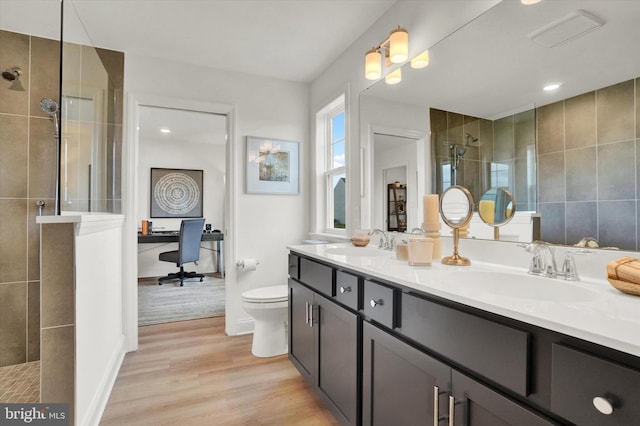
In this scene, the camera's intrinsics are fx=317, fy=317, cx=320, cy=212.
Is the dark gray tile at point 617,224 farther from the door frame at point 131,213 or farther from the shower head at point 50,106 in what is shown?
the shower head at point 50,106

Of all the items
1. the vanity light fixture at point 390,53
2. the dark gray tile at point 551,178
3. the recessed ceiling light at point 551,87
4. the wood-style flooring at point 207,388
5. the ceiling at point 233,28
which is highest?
the ceiling at point 233,28

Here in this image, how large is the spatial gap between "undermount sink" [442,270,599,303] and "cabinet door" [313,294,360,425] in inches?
19.1

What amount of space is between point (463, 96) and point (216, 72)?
2224 millimetres

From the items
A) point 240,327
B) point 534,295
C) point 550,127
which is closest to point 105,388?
point 240,327

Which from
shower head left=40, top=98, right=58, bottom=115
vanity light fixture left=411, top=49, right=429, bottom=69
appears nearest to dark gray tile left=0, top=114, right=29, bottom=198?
shower head left=40, top=98, right=58, bottom=115

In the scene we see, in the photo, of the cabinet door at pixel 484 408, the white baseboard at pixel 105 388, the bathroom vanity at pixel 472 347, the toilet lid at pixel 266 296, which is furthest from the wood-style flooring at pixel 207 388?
the cabinet door at pixel 484 408

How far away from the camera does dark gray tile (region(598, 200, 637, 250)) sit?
991mm

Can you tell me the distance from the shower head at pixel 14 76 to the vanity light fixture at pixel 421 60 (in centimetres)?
276

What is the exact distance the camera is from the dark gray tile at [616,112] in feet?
3.24

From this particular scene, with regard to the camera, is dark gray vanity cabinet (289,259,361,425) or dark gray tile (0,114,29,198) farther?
dark gray tile (0,114,29,198)

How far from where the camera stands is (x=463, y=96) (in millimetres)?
1613

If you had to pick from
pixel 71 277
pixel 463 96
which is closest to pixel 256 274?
pixel 71 277

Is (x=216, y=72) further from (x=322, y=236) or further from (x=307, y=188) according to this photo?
(x=322, y=236)

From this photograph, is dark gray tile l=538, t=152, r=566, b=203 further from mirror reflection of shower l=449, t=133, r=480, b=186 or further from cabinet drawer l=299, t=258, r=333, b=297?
cabinet drawer l=299, t=258, r=333, b=297
